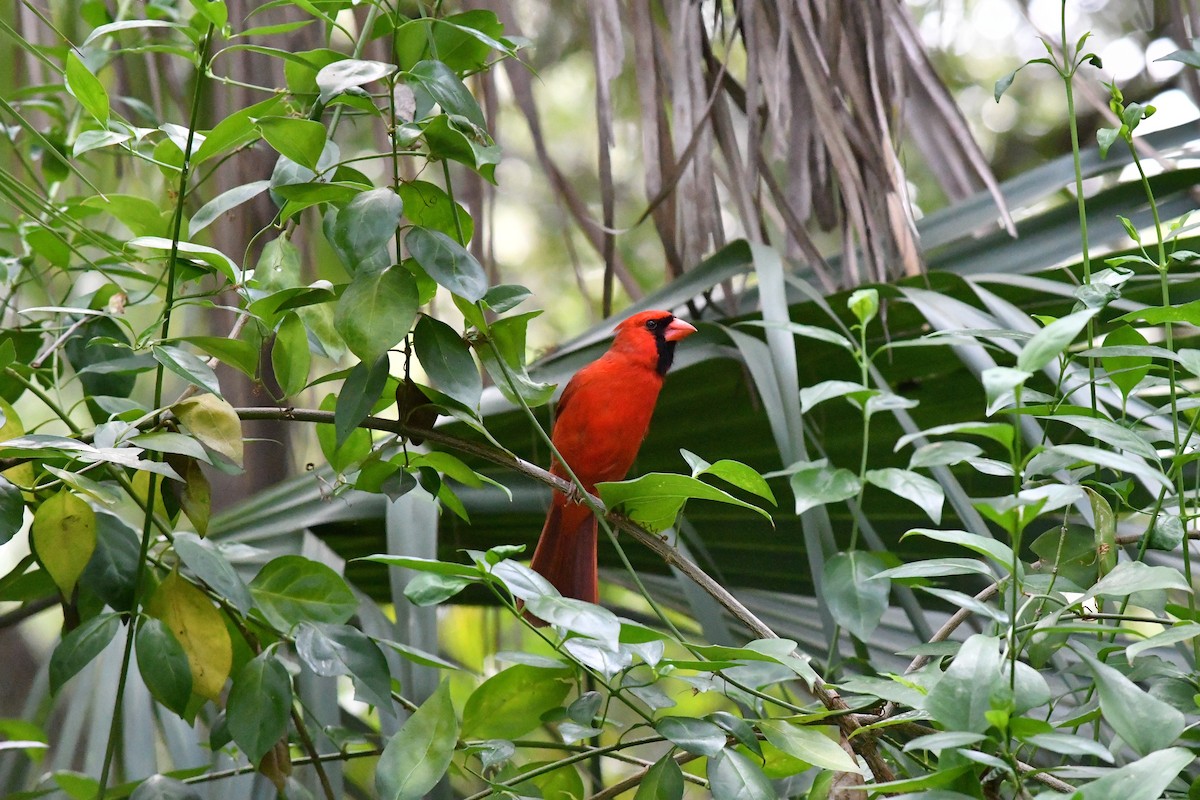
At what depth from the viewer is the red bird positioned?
2.02m

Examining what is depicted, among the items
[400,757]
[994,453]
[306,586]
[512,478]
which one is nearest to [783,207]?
[994,453]

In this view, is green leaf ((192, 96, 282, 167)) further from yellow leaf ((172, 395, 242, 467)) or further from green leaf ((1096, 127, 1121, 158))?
green leaf ((1096, 127, 1121, 158))

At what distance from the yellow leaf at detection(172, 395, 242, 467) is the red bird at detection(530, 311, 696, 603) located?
821 millimetres

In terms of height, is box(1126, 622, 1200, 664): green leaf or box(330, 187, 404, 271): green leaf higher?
box(330, 187, 404, 271): green leaf

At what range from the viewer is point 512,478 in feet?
6.67

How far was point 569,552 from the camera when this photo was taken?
203 cm

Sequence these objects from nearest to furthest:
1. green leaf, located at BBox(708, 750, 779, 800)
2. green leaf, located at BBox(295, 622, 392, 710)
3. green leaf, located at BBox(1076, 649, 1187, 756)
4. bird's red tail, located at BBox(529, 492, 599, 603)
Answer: green leaf, located at BBox(1076, 649, 1187, 756) → green leaf, located at BBox(708, 750, 779, 800) → green leaf, located at BBox(295, 622, 392, 710) → bird's red tail, located at BBox(529, 492, 599, 603)

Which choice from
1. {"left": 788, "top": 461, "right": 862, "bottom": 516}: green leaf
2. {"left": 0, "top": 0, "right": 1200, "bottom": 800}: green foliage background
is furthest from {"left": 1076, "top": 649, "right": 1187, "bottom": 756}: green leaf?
{"left": 788, "top": 461, "right": 862, "bottom": 516}: green leaf

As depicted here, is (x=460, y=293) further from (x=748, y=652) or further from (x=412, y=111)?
(x=748, y=652)

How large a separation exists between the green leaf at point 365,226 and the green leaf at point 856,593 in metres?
0.58

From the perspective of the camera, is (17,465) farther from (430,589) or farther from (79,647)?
(430,589)

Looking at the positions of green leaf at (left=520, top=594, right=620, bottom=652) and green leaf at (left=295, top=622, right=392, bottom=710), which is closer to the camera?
green leaf at (left=520, top=594, right=620, bottom=652)

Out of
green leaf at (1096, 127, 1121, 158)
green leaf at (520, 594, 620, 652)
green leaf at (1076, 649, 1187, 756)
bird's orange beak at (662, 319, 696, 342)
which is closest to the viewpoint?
green leaf at (1076, 649, 1187, 756)

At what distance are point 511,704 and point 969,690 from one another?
0.53 meters
